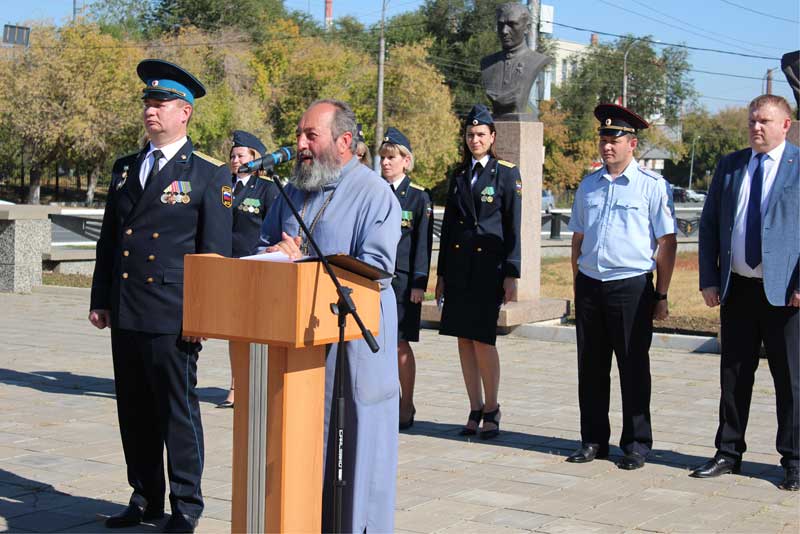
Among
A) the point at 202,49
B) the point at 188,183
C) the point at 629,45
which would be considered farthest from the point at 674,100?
the point at 188,183

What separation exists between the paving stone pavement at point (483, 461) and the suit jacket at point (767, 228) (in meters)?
1.22

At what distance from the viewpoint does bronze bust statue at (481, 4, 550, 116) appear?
13.5 m

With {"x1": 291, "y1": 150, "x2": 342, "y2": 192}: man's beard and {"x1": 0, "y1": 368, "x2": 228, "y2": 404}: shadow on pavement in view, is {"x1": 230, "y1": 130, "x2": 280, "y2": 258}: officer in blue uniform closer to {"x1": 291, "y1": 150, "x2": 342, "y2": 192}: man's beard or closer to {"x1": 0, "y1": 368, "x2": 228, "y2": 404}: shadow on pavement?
{"x1": 0, "y1": 368, "x2": 228, "y2": 404}: shadow on pavement

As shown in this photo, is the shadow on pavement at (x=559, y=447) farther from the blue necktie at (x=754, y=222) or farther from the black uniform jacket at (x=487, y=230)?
the blue necktie at (x=754, y=222)

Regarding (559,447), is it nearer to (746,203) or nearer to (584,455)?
(584,455)

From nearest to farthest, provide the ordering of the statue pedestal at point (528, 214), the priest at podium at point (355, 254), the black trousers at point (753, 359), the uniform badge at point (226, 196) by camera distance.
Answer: the priest at podium at point (355, 254) < the uniform badge at point (226, 196) < the black trousers at point (753, 359) < the statue pedestal at point (528, 214)

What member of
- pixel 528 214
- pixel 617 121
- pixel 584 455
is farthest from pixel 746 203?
pixel 528 214

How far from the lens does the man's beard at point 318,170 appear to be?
185 inches

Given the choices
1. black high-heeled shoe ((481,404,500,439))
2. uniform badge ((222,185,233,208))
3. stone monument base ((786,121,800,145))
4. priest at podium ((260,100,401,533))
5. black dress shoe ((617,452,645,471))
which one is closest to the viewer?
priest at podium ((260,100,401,533))

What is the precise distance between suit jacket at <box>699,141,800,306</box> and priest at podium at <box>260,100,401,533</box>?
2800mm

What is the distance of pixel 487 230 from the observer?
26.3 ft

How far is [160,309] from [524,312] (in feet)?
26.8

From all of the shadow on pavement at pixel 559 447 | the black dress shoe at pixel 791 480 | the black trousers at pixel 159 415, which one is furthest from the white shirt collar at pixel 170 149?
the black dress shoe at pixel 791 480

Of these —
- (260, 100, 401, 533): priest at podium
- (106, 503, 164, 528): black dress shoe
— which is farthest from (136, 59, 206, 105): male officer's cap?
(106, 503, 164, 528): black dress shoe
